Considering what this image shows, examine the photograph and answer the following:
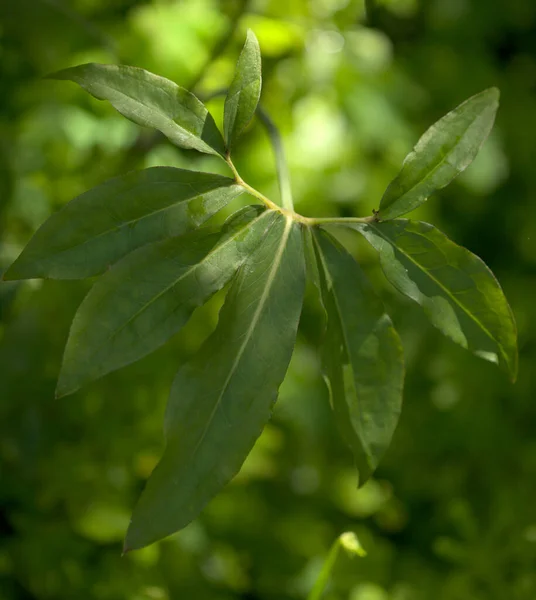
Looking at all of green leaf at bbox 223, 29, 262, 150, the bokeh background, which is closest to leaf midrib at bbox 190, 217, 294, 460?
green leaf at bbox 223, 29, 262, 150

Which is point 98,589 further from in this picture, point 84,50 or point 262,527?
point 84,50

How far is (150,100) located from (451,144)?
0.28m

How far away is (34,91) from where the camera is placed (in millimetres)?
1427

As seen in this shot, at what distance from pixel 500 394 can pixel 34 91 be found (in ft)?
3.82

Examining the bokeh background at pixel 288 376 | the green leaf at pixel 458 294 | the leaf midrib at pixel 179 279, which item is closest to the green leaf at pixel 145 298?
the leaf midrib at pixel 179 279

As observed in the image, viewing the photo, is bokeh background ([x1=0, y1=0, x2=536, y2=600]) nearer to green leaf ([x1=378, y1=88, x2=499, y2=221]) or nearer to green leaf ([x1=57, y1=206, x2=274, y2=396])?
green leaf ([x1=57, y1=206, x2=274, y2=396])

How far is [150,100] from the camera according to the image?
653 millimetres

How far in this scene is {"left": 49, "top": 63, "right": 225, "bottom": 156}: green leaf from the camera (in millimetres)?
635

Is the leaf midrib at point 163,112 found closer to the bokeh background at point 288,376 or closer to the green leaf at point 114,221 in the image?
the green leaf at point 114,221

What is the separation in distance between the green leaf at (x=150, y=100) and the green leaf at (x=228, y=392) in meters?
0.12

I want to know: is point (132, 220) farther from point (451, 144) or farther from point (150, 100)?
point (451, 144)

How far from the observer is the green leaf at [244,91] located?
66cm

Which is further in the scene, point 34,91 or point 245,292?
point 34,91

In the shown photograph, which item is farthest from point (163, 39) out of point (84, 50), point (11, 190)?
point (11, 190)
